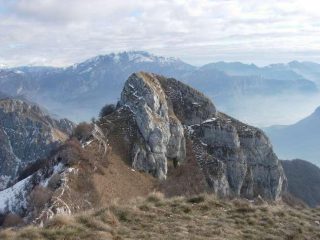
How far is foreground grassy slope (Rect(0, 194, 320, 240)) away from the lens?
1404 cm

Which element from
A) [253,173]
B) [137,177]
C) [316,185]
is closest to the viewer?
[137,177]

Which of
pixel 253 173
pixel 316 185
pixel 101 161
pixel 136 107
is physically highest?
pixel 136 107

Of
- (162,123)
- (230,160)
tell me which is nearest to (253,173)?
(230,160)

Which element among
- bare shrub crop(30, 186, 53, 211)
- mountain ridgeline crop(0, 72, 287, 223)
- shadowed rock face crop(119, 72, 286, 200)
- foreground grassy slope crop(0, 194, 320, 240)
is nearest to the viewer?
foreground grassy slope crop(0, 194, 320, 240)

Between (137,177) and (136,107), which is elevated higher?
(136,107)

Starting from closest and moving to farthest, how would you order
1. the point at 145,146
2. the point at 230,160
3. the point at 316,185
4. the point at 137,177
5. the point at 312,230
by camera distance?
the point at 312,230 → the point at 137,177 → the point at 145,146 → the point at 230,160 → the point at 316,185

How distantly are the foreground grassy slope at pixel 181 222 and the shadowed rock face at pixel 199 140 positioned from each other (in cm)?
6826

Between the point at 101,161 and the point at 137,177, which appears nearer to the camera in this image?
the point at 101,161

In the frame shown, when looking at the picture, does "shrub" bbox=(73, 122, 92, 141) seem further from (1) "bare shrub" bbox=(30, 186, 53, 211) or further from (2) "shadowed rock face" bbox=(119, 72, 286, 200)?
(1) "bare shrub" bbox=(30, 186, 53, 211)

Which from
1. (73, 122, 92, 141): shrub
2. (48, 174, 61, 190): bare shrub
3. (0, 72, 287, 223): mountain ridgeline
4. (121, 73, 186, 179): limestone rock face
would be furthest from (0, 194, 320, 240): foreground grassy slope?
(121, 73, 186, 179): limestone rock face

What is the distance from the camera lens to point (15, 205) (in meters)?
83.2

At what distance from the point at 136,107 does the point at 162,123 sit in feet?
22.4

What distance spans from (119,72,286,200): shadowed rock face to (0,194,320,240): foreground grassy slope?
68.3 m

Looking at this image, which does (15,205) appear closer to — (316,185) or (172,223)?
(172,223)
